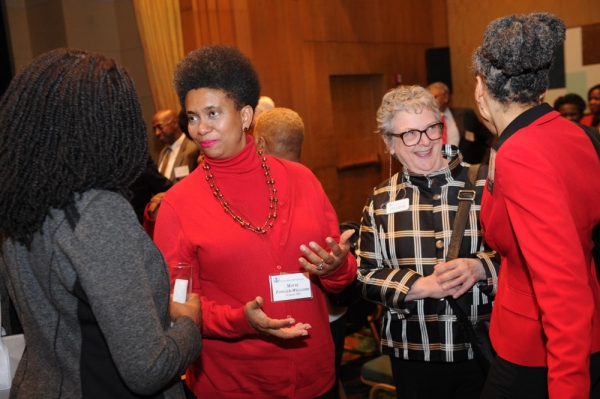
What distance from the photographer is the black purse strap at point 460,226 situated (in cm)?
216

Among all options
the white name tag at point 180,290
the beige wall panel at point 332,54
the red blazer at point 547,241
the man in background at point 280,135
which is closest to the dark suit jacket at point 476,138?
the beige wall panel at point 332,54

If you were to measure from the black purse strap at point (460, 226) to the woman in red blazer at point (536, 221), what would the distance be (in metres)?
0.40

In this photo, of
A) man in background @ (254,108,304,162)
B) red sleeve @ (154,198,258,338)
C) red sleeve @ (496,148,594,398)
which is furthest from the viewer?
man in background @ (254,108,304,162)

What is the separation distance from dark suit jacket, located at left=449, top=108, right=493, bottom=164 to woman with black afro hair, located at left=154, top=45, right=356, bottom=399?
5038 mm

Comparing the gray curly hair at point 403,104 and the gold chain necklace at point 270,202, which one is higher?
the gray curly hair at point 403,104

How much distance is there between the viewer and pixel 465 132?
686cm

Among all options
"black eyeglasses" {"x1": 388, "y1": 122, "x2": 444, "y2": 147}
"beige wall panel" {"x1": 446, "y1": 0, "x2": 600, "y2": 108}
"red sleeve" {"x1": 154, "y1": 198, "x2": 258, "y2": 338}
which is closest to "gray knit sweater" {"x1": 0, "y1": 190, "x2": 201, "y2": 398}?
"red sleeve" {"x1": 154, "y1": 198, "x2": 258, "y2": 338}

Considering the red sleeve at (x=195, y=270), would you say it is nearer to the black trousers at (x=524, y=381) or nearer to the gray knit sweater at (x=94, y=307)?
the gray knit sweater at (x=94, y=307)

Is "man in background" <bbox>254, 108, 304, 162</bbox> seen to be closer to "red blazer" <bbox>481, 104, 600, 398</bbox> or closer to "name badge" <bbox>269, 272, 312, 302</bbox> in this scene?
"name badge" <bbox>269, 272, 312, 302</bbox>

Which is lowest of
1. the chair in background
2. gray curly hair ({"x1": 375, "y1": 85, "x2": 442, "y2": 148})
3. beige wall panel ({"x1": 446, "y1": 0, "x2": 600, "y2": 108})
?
the chair in background

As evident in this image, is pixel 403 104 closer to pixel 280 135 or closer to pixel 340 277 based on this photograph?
pixel 280 135

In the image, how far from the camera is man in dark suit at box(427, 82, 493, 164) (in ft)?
22.4

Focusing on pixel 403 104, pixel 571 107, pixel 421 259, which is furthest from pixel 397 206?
pixel 571 107

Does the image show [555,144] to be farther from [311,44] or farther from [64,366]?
[311,44]
